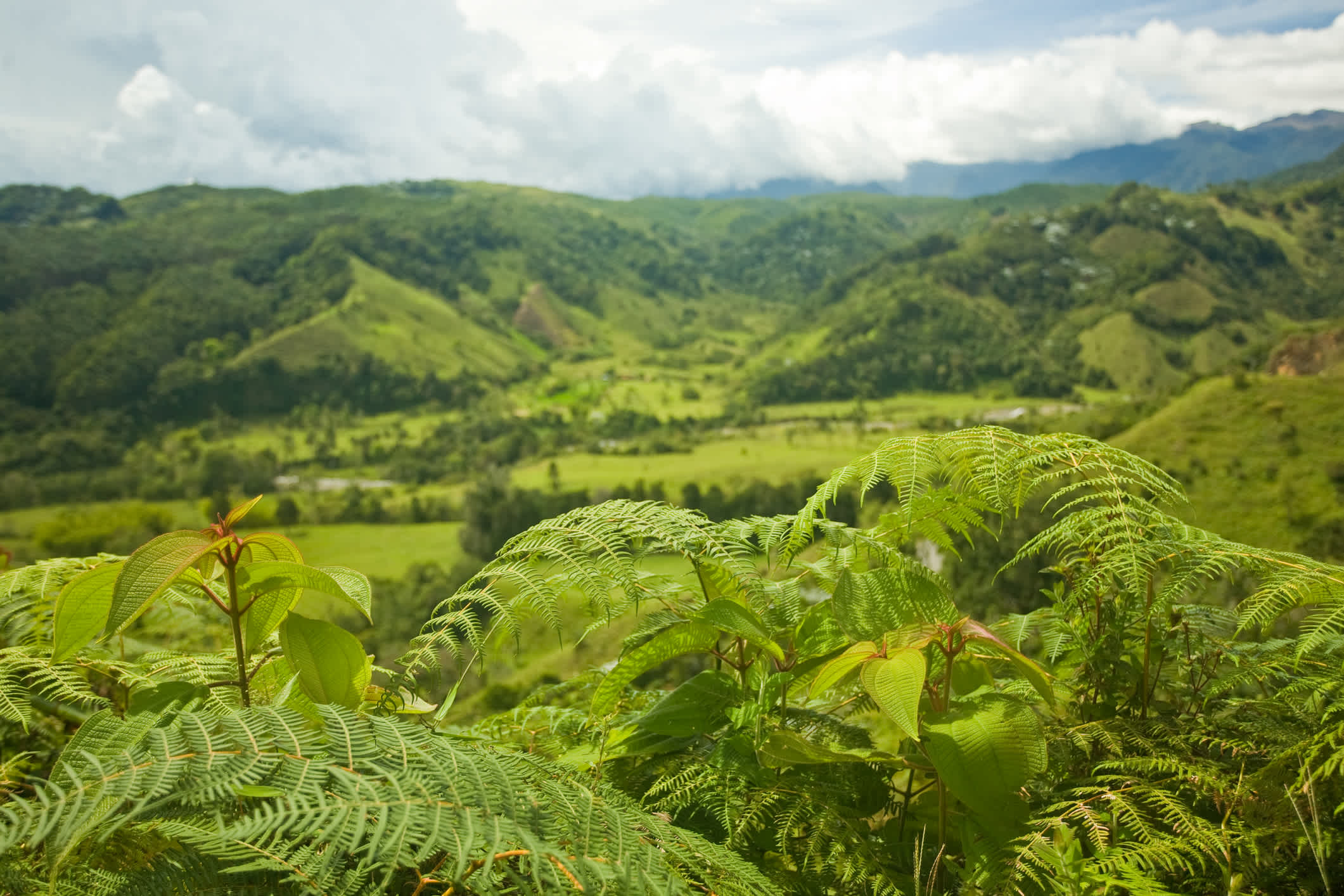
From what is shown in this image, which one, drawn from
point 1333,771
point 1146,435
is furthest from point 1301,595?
point 1146,435

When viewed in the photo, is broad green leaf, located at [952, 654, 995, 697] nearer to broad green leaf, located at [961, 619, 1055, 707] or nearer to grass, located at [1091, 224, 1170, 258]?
broad green leaf, located at [961, 619, 1055, 707]

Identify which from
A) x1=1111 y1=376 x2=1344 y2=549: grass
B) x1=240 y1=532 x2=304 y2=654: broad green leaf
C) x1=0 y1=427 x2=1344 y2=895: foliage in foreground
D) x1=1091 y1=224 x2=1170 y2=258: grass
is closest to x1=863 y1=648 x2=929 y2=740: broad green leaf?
x1=0 y1=427 x2=1344 y2=895: foliage in foreground

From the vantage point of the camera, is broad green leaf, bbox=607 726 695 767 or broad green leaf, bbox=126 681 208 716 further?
broad green leaf, bbox=607 726 695 767

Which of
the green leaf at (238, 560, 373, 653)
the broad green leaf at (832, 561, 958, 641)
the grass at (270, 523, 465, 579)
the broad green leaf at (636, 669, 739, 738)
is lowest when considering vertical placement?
the grass at (270, 523, 465, 579)

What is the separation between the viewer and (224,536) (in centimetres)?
178

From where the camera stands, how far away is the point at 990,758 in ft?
5.60

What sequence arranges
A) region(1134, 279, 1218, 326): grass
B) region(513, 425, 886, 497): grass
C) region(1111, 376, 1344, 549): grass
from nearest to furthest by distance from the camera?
region(1111, 376, 1344, 549): grass < region(513, 425, 886, 497): grass < region(1134, 279, 1218, 326): grass

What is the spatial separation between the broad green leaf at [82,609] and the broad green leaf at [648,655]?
1.21m

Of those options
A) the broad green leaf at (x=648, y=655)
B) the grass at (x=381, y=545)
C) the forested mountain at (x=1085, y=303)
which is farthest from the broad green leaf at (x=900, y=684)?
the forested mountain at (x=1085, y=303)

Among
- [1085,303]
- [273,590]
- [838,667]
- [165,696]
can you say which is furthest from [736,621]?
[1085,303]

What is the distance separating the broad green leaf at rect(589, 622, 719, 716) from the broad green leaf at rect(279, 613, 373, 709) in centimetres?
64

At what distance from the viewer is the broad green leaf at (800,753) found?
1820 mm

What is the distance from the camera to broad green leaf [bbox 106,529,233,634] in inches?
60.6

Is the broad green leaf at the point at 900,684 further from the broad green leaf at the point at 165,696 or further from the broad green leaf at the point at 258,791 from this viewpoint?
the broad green leaf at the point at 165,696
